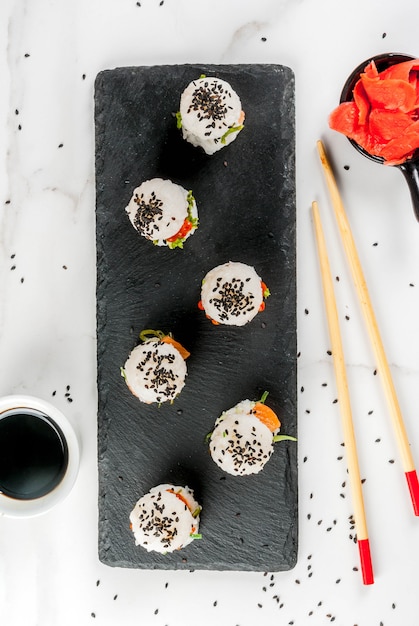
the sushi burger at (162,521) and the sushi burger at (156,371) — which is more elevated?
the sushi burger at (156,371)

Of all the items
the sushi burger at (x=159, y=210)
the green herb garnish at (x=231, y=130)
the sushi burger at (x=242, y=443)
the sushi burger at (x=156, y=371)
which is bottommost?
the sushi burger at (x=242, y=443)

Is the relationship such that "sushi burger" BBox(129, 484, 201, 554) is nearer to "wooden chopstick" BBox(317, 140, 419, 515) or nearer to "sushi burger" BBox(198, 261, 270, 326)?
"sushi burger" BBox(198, 261, 270, 326)

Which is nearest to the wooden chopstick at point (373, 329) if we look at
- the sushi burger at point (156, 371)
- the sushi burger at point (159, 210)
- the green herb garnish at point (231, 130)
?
the green herb garnish at point (231, 130)

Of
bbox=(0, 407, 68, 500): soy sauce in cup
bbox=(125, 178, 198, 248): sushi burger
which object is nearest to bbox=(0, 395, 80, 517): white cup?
bbox=(0, 407, 68, 500): soy sauce in cup

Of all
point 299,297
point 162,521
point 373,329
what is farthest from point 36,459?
point 373,329

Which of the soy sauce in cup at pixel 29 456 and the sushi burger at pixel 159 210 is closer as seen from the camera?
the sushi burger at pixel 159 210

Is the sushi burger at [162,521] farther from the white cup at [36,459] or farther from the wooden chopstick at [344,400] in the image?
the wooden chopstick at [344,400]

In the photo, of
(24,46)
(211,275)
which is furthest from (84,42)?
(211,275)
